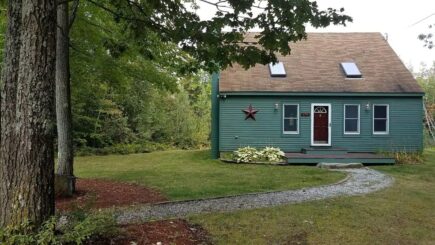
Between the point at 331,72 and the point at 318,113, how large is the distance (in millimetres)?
2043

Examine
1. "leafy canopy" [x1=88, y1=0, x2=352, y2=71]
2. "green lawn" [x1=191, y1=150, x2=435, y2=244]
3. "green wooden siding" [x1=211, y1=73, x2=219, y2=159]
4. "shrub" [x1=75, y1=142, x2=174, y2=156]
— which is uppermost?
"leafy canopy" [x1=88, y1=0, x2=352, y2=71]

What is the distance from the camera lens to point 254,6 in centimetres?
593

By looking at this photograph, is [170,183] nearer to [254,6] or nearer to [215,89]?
[254,6]

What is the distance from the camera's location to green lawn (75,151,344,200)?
30.0 ft

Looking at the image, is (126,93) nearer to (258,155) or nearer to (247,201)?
(258,155)

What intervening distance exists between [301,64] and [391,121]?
4.47 m

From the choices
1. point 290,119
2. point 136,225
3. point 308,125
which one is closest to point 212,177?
point 136,225

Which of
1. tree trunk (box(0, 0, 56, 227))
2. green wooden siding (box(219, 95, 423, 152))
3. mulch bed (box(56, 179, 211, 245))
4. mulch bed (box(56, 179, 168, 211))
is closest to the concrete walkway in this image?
mulch bed (box(56, 179, 211, 245))

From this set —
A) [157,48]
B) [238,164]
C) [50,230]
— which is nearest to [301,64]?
[238,164]

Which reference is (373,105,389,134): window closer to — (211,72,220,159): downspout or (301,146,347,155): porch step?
(301,146,347,155): porch step

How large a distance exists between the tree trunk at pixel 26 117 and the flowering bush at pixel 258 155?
37.0 feet

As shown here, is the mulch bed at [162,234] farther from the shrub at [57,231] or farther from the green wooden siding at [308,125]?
the green wooden siding at [308,125]

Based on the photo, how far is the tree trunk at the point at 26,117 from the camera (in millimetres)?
3943

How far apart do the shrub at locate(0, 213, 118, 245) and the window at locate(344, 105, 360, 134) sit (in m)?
13.9
